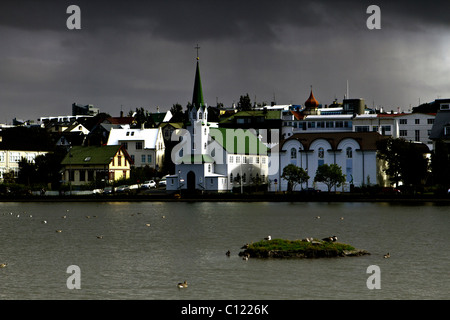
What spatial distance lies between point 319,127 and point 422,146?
2217 cm

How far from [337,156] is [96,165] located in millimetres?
37668

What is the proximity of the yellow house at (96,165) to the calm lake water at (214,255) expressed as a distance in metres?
35.7

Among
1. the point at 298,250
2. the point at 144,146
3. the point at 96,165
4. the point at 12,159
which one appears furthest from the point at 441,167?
the point at 12,159

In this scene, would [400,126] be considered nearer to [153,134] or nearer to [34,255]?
[153,134]

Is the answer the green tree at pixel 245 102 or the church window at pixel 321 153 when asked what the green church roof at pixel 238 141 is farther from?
the green tree at pixel 245 102

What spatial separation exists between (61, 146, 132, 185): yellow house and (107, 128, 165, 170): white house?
26.3ft

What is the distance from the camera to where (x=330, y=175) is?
104 m

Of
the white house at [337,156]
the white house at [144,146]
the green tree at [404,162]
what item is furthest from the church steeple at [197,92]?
the green tree at [404,162]

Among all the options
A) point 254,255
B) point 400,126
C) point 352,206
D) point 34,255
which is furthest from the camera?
point 400,126

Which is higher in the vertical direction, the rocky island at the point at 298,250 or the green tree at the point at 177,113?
the green tree at the point at 177,113

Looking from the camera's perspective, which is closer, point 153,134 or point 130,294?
point 130,294

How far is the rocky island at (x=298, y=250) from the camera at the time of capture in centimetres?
4109
